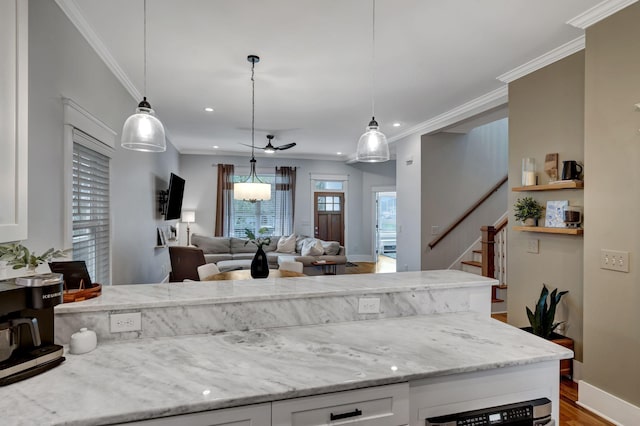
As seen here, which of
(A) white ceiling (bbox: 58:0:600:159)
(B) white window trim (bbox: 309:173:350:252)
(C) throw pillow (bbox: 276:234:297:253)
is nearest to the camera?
(A) white ceiling (bbox: 58:0:600:159)

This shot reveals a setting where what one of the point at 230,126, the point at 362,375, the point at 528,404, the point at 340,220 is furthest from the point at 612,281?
the point at 340,220

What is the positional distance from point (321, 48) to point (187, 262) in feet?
10.7

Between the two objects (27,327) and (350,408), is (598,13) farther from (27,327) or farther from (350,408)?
(27,327)

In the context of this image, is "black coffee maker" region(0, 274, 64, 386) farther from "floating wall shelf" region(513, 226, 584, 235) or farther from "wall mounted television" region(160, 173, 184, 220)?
"wall mounted television" region(160, 173, 184, 220)

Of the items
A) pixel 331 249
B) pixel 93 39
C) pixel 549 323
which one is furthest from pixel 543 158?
pixel 93 39

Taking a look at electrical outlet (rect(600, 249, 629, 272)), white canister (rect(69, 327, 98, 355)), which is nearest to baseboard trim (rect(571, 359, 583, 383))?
electrical outlet (rect(600, 249, 629, 272))

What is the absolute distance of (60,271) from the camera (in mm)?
1481

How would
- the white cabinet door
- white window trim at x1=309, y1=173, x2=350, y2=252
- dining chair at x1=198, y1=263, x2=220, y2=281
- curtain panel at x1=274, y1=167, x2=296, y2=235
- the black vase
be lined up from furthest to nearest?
1. white window trim at x1=309, y1=173, x2=350, y2=252
2. curtain panel at x1=274, y1=167, x2=296, y2=235
3. dining chair at x1=198, y1=263, x2=220, y2=281
4. the black vase
5. the white cabinet door

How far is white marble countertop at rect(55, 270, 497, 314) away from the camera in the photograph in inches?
56.8

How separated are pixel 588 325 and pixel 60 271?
324 cm

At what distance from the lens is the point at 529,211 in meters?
3.17

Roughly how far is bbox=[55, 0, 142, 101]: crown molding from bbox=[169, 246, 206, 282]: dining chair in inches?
82.4

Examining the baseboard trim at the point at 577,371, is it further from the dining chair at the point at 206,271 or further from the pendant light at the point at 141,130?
the pendant light at the point at 141,130

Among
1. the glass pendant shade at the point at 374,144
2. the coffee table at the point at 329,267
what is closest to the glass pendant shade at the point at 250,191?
the coffee table at the point at 329,267
